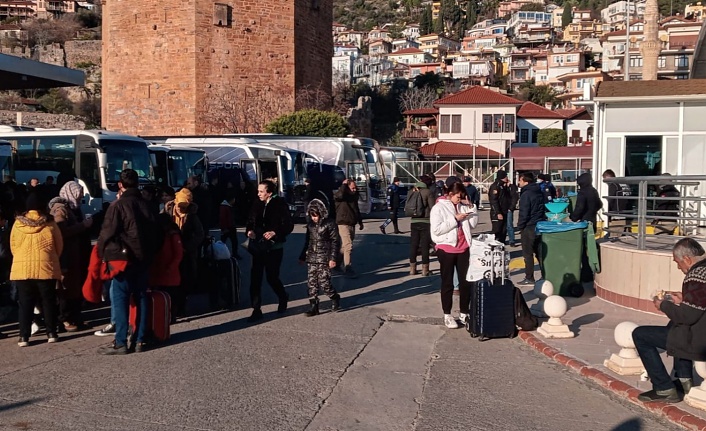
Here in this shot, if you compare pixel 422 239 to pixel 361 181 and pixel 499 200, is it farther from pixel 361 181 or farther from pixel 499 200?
pixel 361 181

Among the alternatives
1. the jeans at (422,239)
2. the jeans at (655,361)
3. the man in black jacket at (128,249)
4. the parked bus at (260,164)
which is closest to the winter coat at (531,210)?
the jeans at (422,239)

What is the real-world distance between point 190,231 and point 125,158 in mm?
11308

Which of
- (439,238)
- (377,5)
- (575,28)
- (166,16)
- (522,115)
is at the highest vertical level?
(377,5)

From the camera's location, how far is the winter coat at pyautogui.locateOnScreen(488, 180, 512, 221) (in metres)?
16.0

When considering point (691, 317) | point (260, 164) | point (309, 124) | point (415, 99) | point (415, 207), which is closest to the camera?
point (691, 317)

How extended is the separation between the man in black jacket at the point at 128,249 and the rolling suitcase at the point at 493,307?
3.44 m

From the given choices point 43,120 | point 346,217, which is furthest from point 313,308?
point 43,120

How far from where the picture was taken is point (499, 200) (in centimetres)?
1600

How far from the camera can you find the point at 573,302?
1082cm

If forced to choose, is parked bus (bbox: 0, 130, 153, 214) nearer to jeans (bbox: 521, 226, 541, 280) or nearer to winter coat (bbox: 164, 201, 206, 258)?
winter coat (bbox: 164, 201, 206, 258)

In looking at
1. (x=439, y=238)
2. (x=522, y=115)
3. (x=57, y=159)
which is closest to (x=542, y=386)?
(x=439, y=238)

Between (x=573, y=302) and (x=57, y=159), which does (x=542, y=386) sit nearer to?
(x=573, y=302)

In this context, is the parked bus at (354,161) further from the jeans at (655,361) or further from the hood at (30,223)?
the jeans at (655,361)

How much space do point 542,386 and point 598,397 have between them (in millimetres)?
508
